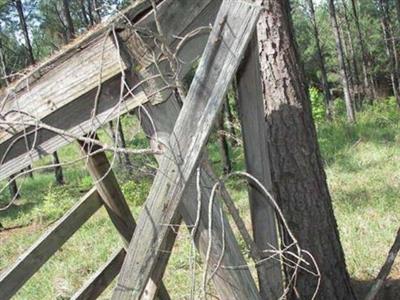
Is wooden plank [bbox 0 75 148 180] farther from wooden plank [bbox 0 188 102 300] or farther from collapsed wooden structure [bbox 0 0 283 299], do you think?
wooden plank [bbox 0 188 102 300]

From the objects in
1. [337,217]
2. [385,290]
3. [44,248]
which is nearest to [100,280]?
[44,248]

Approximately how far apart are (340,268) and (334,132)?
13530mm

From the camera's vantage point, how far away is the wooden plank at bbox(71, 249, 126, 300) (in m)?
3.36

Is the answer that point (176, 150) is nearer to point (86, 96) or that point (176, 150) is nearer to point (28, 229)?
point (86, 96)

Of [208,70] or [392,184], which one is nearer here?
[208,70]

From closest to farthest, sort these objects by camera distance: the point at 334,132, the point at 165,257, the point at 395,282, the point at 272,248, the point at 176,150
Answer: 1. the point at 176,150
2. the point at 165,257
3. the point at 272,248
4. the point at 395,282
5. the point at 334,132

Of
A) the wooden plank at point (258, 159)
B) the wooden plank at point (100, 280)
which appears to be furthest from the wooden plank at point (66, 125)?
the wooden plank at point (100, 280)

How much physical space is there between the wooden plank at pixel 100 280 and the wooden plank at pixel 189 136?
1.13 meters

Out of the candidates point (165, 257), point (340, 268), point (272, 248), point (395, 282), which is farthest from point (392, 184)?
point (165, 257)

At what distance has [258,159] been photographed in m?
2.79

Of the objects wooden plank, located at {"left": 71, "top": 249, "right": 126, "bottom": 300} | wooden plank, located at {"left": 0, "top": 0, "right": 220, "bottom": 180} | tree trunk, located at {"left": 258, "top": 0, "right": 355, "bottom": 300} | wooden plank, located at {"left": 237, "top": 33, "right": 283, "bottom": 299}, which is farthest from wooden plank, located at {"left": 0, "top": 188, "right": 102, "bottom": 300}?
tree trunk, located at {"left": 258, "top": 0, "right": 355, "bottom": 300}

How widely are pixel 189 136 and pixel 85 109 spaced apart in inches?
16.5

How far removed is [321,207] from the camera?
3613mm

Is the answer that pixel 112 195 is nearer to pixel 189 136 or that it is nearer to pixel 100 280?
pixel 100 280
